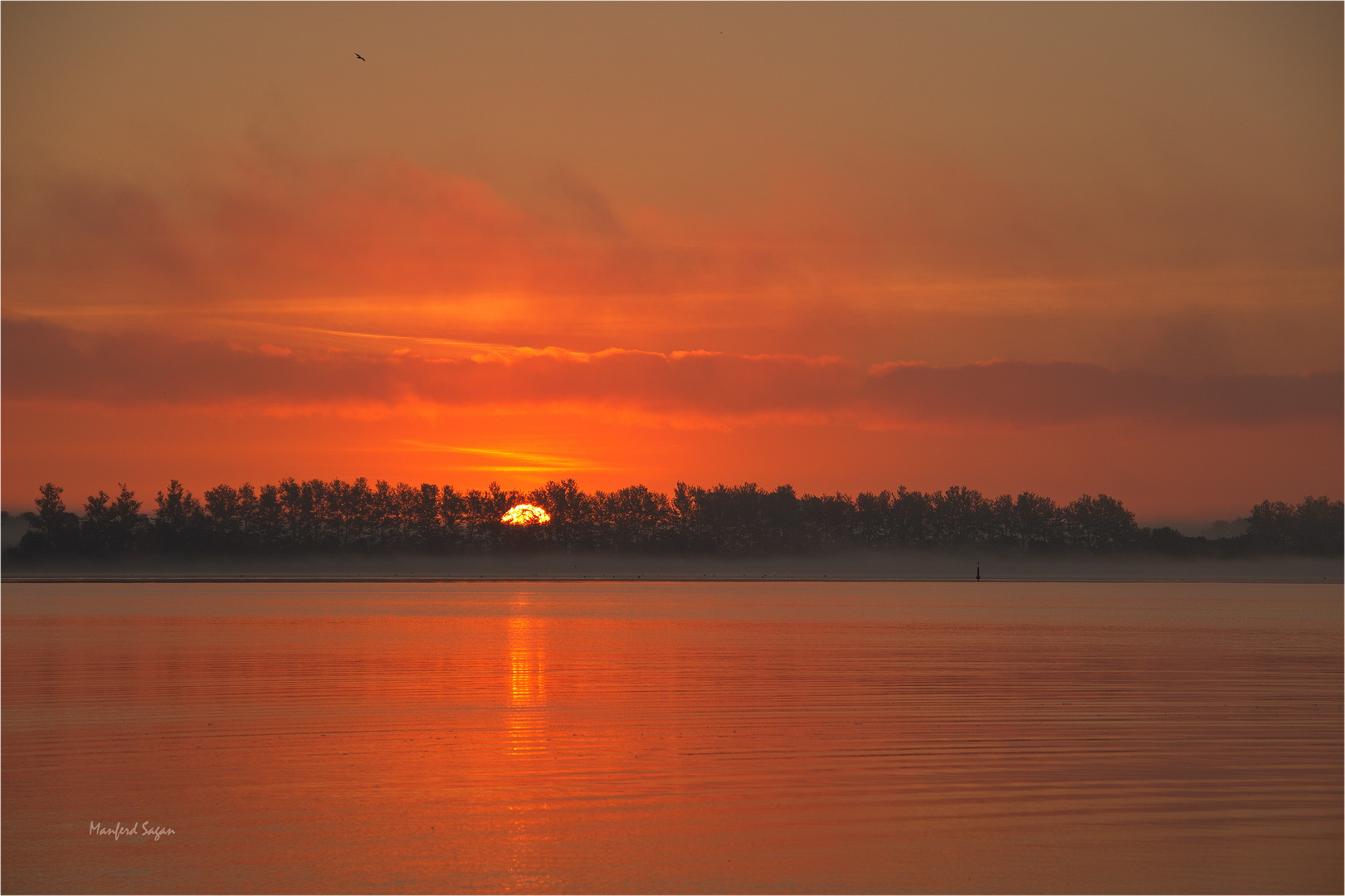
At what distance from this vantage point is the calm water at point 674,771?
12.5 metres

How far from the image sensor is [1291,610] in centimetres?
7119

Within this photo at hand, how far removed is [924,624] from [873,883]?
45247mm

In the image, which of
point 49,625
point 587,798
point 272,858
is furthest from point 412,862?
point 49,625

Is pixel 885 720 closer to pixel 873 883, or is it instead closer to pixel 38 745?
pixel 873 883
